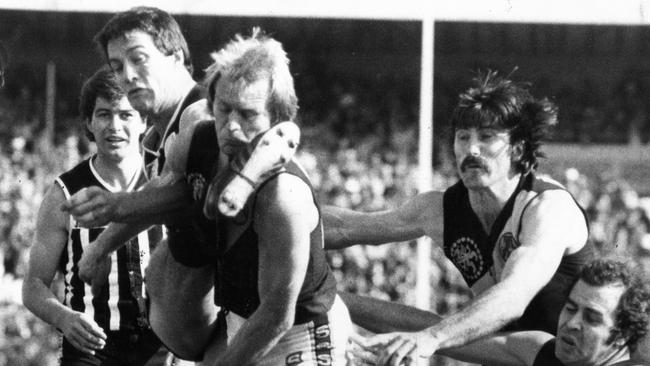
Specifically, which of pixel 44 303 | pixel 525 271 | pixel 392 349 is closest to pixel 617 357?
pixel 525 271

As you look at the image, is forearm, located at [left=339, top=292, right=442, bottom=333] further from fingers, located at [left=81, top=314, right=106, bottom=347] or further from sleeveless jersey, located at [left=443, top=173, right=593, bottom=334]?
fingers, located at [left=81, top=314, right=106, bottom=347]

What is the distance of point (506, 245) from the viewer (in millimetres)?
4613

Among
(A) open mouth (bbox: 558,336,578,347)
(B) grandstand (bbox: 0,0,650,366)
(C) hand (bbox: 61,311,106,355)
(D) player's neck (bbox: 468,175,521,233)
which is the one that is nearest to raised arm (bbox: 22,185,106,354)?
(C) hand (bbox: 61,311,106,355)

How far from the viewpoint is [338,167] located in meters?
15.1

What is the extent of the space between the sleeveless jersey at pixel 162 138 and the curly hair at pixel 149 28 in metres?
0.21

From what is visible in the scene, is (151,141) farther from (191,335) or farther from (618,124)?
(618,124)

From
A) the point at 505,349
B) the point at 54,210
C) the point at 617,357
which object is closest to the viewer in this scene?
the point at 617,357

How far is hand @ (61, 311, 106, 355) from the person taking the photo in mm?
5051

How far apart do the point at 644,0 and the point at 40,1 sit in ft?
36.4

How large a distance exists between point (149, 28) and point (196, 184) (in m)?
0.80

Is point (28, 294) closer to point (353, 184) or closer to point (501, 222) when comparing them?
point (501, 222)

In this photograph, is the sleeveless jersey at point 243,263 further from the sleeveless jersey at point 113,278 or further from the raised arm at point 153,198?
the sleeveless jersey at point 113,278

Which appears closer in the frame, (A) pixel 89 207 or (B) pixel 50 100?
(A) pixel 89 207

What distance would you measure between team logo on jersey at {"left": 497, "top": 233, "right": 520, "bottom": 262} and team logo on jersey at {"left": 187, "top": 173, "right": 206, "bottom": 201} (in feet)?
3.77
